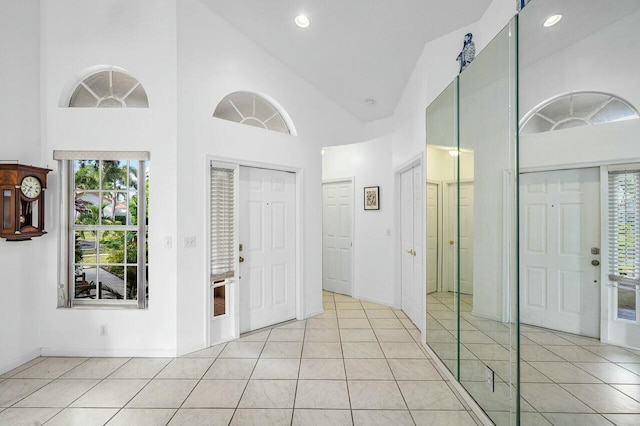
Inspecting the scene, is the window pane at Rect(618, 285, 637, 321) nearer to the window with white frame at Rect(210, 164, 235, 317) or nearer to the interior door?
the interior door

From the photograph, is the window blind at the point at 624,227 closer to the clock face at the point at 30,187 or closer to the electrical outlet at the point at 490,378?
the electrical outlet at the point at 490,378

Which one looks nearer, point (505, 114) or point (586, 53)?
point (586, 53)

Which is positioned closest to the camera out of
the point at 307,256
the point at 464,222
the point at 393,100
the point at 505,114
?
the point at 505,114

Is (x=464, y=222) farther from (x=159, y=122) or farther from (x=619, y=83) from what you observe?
(x=159, y=122)

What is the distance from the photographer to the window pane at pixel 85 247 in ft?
9.80

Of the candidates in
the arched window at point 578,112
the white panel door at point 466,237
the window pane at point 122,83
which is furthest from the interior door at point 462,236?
the window pane at point 122,83

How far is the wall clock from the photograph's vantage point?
2.59 meters

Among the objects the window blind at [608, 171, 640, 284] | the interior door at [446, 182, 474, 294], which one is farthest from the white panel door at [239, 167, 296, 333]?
the window blind at [608, 171, 640, 284]

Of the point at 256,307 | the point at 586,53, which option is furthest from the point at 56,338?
the point at 586,53

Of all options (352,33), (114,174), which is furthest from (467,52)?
(114,174)

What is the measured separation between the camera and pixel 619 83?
109 centimetres

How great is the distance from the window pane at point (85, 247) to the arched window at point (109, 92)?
4.26 ft

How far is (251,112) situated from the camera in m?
3.57

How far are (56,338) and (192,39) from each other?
10.6 ft
